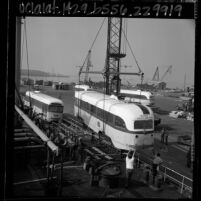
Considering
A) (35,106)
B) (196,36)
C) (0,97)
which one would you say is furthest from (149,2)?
(35,106)

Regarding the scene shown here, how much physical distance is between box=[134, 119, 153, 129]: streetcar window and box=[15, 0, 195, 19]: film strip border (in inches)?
402

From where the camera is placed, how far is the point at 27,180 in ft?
35.9

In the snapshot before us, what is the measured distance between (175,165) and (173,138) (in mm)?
8035

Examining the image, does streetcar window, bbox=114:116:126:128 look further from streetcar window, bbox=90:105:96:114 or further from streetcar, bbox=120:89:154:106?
streetcar, bbox=120:89:154:106

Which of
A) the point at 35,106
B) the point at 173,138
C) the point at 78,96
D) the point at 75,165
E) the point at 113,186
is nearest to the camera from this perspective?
the point at 113,186

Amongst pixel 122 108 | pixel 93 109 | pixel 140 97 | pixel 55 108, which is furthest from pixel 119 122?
pixel 140 97

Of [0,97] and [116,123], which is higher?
[0,97]

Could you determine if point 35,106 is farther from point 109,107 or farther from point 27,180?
point 27,180

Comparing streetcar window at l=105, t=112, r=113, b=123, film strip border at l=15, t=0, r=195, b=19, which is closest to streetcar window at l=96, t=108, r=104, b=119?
streetcar window at l=105, t=112, r=113, b=123

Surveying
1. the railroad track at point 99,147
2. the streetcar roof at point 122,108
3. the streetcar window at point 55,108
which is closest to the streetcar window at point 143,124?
the streetcar roof at point 122,108

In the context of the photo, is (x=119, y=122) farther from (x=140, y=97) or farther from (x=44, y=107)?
(x=140, y=97)

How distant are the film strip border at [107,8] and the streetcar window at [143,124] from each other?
33.5ft

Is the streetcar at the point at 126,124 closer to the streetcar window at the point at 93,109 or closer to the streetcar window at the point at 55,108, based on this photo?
the streetcar window at the point at 93,109

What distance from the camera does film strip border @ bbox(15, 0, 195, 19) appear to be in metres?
7.59
